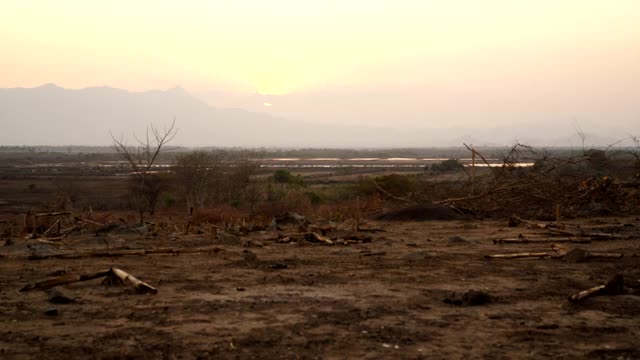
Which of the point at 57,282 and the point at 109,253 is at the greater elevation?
the point at 57,282

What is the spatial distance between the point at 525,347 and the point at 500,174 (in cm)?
1399

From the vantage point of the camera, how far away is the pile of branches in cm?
1742

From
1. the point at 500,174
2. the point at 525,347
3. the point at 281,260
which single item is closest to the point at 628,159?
the point at 500,174

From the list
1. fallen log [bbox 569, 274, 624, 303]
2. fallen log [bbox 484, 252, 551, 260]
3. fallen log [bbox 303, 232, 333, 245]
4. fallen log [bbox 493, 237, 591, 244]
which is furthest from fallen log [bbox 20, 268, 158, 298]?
fallen log [bbox 493, 237, 591, 244]

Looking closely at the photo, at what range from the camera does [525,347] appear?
16.6ft

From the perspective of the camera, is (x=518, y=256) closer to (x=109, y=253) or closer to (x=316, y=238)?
(x=316, y=238)

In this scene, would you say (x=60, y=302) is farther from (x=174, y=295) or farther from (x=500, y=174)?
(x=500, y=174)

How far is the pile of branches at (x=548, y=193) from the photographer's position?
17422 mm

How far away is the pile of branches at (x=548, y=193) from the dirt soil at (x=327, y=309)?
21.9ft

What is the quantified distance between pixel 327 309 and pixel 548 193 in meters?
13.1

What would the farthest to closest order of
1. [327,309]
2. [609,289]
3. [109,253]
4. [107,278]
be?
[109,253]
[107,278]
[609,289]
[327,309]

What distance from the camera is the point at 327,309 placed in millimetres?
6445

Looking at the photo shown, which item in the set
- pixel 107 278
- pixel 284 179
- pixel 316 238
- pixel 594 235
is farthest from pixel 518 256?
pixel 284 179

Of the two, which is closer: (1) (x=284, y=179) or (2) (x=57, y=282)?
(2) (x=57, y=282)
